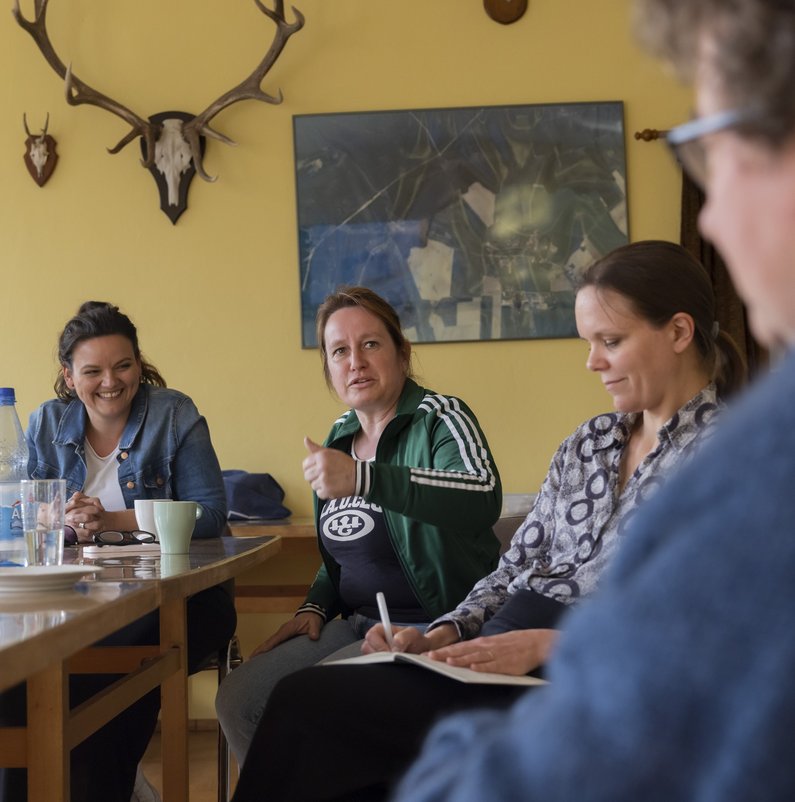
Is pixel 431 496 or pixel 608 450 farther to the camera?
pixel 431 496

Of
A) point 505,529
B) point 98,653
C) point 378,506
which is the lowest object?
point 98,653

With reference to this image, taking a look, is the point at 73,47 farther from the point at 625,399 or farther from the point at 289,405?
the point at 625,399

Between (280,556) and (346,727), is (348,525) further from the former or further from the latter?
(280,556)

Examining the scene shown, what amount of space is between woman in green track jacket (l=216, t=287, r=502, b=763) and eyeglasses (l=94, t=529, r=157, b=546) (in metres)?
0.32

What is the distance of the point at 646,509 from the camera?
0.47 meters

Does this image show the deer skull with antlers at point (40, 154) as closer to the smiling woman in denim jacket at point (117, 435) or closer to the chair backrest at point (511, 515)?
the smiling woman in denim jacket at point (117, 435)

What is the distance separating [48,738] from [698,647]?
113cm

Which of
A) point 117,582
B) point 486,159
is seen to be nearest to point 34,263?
point 486,159

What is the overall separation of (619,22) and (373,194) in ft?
3.31

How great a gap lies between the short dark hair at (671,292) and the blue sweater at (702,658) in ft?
4.36

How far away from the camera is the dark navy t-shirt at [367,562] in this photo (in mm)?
2203

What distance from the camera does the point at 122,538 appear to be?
2166 mm

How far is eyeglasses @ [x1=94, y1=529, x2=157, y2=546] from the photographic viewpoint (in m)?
2.15

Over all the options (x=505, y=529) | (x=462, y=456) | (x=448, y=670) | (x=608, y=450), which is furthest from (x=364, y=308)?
(x=448, y=670)
